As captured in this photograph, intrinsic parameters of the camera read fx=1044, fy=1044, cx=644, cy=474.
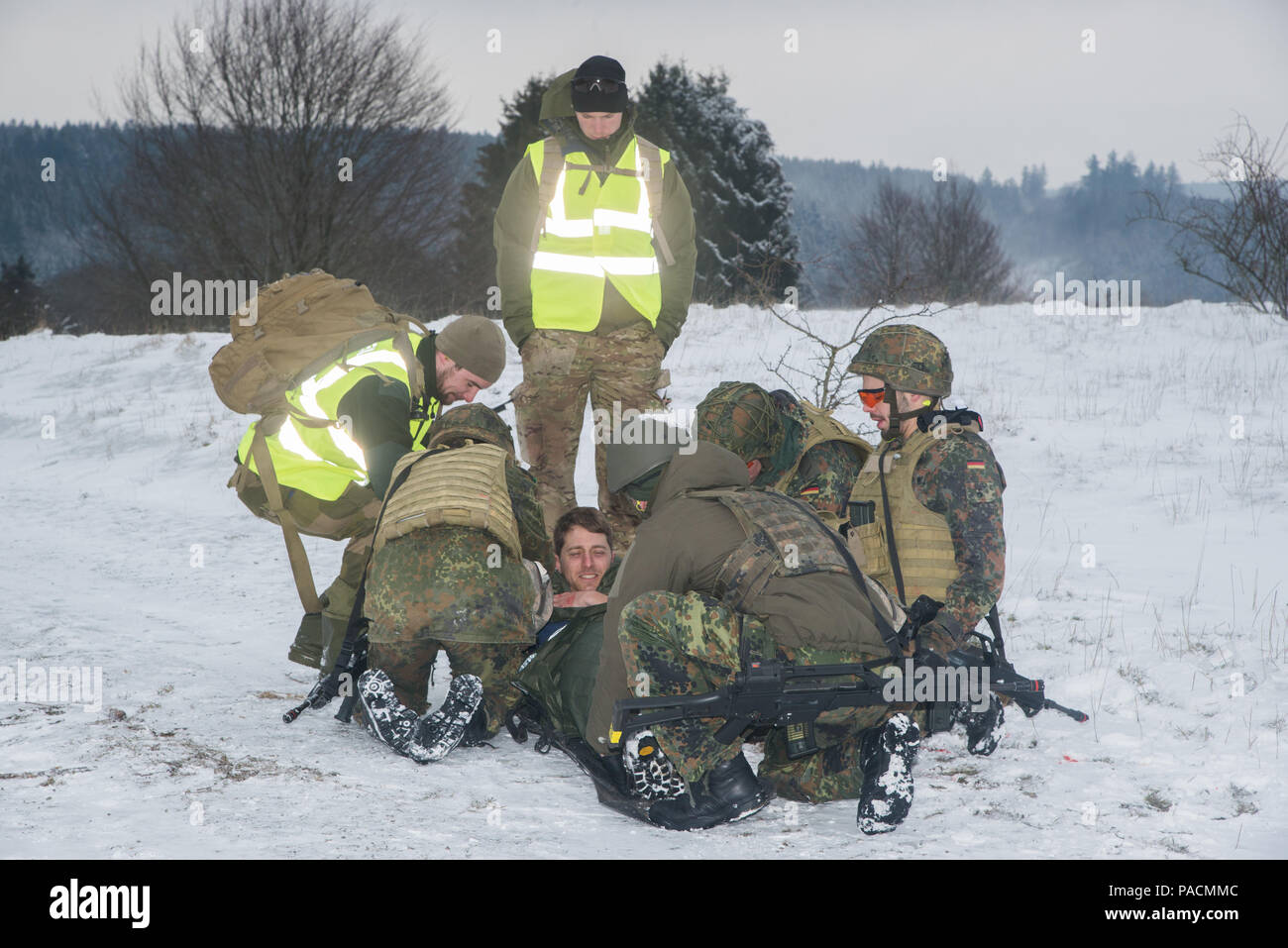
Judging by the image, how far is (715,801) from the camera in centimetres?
346

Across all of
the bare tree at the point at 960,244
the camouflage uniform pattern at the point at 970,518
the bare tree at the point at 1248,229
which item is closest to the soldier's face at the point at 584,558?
the camouflage uniform pattern at the point at 970,518

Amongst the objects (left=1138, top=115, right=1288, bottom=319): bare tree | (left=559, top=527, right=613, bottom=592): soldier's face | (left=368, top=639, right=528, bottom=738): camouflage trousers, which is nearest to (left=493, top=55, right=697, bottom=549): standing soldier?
(left=559, top=527, right=613, bottom=592): soldier's face

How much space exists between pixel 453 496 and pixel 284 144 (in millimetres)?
21789

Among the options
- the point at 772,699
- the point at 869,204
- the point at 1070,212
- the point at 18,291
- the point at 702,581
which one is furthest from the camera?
the point at 1070,212

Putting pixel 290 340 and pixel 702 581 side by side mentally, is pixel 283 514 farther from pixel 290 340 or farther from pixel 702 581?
pixel 702 581

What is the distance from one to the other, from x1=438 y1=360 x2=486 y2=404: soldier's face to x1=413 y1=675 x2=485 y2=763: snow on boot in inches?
62.9

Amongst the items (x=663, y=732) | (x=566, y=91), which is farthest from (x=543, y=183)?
(x=663, y=732)

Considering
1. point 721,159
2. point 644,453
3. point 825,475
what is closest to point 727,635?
point 644,453

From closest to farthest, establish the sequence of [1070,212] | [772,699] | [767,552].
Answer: [772,699] < [767,552] < [1070,212]

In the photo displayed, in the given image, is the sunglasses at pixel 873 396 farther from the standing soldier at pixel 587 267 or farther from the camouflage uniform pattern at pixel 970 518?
the standing soldier at pixel 587 267

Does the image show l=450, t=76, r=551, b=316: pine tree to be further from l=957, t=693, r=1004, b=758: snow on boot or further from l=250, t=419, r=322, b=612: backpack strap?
l=957, t=693, r=1004, b=758: snow on boot

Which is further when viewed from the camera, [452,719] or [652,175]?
[652,175]

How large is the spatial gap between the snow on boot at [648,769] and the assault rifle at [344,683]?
1296 mm

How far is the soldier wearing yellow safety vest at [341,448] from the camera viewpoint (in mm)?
4848
